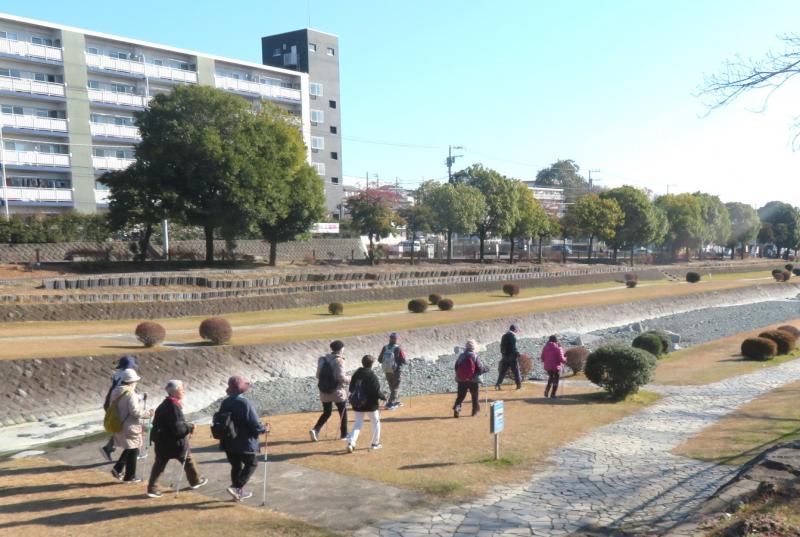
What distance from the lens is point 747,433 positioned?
12164mm

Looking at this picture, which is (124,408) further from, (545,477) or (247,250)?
(247,250)

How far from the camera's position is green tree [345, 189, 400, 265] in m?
57.2

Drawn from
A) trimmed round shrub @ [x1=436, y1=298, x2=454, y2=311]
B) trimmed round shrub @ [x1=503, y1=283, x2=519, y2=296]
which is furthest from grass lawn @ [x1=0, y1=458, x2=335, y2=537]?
trimmed round shrub @ [x1=503, y1=283, x2=519, y2=296]

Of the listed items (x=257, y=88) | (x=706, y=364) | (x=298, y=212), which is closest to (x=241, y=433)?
(x=706, y=364)

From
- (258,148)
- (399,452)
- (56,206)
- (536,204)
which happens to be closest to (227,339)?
(399,452)

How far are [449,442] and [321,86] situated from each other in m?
71.4

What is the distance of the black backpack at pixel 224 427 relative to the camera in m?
8.20

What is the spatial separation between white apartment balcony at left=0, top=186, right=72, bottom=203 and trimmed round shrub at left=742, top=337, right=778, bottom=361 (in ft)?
164

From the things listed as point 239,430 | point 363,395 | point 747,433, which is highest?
point 239,430

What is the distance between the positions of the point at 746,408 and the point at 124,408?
13224 mm

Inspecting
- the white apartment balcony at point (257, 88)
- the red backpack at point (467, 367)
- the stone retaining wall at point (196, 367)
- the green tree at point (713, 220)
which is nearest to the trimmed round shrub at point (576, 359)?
the stone retaining wall at point (196, 367)

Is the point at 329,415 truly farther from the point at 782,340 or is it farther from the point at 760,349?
the point at 782,340

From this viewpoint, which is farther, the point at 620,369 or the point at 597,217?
the point at 597,217

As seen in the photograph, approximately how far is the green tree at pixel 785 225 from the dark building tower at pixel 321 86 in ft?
263
